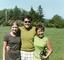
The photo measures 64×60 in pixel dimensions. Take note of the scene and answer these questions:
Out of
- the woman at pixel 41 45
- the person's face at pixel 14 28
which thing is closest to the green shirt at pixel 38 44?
the woman at pixel 41 45

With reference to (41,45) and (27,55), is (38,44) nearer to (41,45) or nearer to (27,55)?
(41,45)

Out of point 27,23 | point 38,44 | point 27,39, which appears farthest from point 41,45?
point 27,23

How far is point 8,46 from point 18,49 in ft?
0.75

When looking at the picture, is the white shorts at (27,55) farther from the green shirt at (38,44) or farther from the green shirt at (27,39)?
the green shirt at (38,44)

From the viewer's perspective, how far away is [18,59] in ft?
22.8

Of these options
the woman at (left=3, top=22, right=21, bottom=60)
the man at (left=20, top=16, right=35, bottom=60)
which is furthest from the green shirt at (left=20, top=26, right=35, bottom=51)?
the woman at (left=3, top=22, right=21, bottom=60)

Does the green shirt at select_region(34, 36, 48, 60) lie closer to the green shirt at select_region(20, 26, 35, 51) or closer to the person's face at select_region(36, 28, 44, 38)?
the person's face at select_region(36, 28, 44, 38)

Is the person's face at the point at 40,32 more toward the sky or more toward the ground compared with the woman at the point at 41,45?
more toward the sky

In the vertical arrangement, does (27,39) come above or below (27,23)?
below

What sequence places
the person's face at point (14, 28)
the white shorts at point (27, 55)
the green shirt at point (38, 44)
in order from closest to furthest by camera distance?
the green shirt at point (38, 44)
the person's face at point (14, 28)
the white shorts at point (27, 55)

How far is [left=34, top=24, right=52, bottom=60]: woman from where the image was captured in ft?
22.1

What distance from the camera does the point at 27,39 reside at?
6.96 meters

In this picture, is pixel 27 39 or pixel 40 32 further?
pixel 27 39

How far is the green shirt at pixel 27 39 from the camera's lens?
693cm
